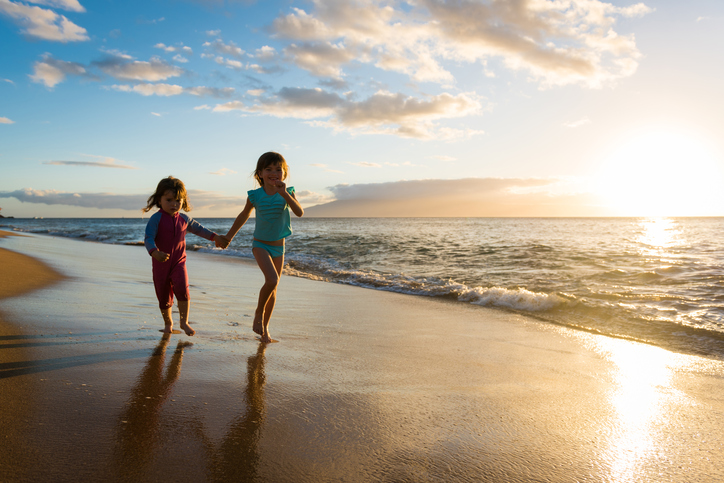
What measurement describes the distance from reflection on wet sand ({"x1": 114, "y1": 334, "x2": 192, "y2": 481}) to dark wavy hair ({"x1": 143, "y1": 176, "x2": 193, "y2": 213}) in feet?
5.09

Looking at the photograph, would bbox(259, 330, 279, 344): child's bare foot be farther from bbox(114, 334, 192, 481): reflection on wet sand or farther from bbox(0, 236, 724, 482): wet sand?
bbox(114, 334, 192, 481): reflection on wet sand

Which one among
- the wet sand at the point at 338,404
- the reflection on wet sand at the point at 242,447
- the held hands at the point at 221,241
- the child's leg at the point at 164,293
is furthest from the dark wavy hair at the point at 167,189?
the reflection on wet sand at the point at 242,447

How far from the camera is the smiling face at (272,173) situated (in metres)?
4.06

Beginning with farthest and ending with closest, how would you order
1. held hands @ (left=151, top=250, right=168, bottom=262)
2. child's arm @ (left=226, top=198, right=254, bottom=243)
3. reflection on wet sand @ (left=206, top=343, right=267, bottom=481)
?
1. child's arm @ (left=226, top=198, right=254, bottom=243)
2. held hands @ (left=151, top=250, right=168, bottom=262)
3. reflection on wet sand @ (left=206, top=343, right=267, bottom=481)

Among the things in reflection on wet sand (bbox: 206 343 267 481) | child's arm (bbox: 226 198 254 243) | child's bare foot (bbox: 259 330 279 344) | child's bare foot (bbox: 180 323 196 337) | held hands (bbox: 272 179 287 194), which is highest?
held hands (bbox: 272 179 287 194)

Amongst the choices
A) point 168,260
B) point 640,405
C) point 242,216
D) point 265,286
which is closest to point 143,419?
point 265,286

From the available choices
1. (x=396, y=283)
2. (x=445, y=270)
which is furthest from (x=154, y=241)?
(x=445, y=270)

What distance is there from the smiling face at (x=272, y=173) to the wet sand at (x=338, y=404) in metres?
1.53

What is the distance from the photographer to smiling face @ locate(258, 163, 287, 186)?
4062 mm

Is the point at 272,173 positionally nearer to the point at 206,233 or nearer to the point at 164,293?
the point at 206,233

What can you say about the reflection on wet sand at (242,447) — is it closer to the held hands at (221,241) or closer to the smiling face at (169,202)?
the held hands at (221,241)

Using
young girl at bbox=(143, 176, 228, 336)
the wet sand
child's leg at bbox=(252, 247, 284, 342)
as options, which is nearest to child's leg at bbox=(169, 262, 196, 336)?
young girl at bbox=(143, 176, 228, 336)

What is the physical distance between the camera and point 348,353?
12.6 ft

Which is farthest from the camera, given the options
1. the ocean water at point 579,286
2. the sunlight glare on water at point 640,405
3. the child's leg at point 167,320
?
the ocean water at point 579,286
